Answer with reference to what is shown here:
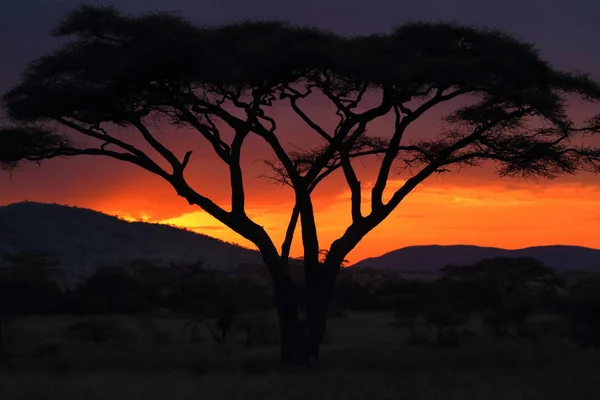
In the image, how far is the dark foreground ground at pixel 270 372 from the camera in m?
13.8

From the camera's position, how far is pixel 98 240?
4798 inches

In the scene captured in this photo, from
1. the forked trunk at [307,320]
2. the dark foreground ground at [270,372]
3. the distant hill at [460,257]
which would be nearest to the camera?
the dark foreground ground at [270,372]

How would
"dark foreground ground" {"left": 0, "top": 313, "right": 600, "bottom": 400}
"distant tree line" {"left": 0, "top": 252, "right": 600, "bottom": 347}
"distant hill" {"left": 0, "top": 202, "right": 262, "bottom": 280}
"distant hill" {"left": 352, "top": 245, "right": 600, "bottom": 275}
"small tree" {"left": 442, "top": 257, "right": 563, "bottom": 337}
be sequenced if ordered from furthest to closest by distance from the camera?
"distant hill" {"left": 352, "top": 245, "right": 600, "bottom": 275}, "distant hill" {"left": 0, "top": 202, "right": 262, "bottom": 280}, "small tree" {"left": 442, "top": 257, "right": 563, "bottom": 337}, "distant tree line" {"left": 0, "top": 252, "right": 600, "bottom": 347}, "dark foreground ground" {"left": 0, "top": 313, "right": 600, "bottom": 400}

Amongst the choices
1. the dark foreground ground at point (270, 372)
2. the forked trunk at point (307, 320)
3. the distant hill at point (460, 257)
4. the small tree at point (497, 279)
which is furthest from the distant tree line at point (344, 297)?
the distant hill at point (460, 257)

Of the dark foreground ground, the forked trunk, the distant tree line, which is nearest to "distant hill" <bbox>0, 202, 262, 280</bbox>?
the distant tree line

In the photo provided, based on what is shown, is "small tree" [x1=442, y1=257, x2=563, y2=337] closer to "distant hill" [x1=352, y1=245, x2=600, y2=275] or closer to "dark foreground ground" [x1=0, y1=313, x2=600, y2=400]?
"dark foreground ground" [x1=0, y1=313, x2=600, y2=400]

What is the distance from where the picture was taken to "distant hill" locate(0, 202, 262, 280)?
375 ft

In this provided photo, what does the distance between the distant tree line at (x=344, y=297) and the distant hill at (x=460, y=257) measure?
368 ft

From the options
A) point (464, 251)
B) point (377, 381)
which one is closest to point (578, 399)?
point (377, 381)

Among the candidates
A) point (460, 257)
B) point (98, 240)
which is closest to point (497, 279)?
point (98, 240)

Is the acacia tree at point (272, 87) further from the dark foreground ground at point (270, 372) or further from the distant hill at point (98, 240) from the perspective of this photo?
the distant hill at point (98, 240)

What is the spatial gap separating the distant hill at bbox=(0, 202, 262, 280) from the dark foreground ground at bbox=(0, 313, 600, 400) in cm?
8161

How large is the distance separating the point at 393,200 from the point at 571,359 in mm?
5739

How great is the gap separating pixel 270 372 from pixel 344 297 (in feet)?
118
